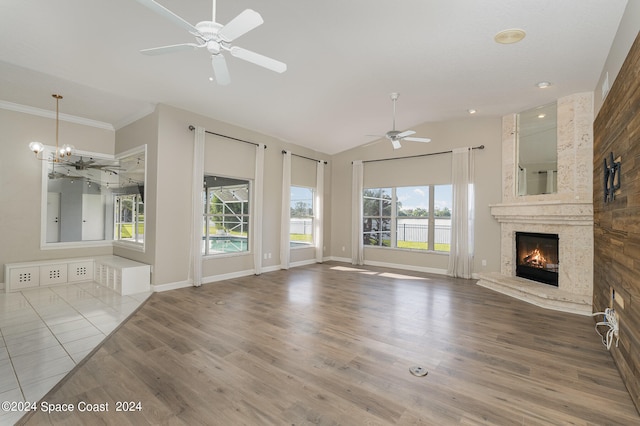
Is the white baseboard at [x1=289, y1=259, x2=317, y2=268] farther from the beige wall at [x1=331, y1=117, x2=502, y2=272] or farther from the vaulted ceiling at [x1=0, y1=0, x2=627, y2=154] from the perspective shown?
the vaulted ceiling at [x1=0, y1=0, x2=627, y2=154]

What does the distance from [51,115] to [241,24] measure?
5560mm

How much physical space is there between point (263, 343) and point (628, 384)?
3.04 m

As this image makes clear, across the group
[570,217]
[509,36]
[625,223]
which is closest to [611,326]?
[625,223]

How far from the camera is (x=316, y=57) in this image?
12.8 feet

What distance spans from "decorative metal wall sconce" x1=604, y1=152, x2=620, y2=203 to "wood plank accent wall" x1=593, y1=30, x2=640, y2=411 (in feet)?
0.23

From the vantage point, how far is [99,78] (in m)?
4.20

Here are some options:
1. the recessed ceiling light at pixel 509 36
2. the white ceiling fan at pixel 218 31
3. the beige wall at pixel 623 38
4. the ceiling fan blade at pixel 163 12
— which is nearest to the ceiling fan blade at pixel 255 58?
the white ceiling fan at pixel 218 31

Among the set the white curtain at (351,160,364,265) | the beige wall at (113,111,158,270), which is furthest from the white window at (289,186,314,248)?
the beige wall at (113,111,158,270)

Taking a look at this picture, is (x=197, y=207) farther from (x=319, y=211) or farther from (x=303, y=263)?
(x=319, y=211)

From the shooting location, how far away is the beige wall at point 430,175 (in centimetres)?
625

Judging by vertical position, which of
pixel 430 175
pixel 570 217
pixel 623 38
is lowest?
pixel 570 217

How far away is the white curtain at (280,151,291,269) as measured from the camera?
720cm

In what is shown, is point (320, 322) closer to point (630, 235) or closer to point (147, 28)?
point (630, 235)

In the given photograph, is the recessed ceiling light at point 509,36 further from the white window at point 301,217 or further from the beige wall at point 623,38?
the white window at point 301,217
